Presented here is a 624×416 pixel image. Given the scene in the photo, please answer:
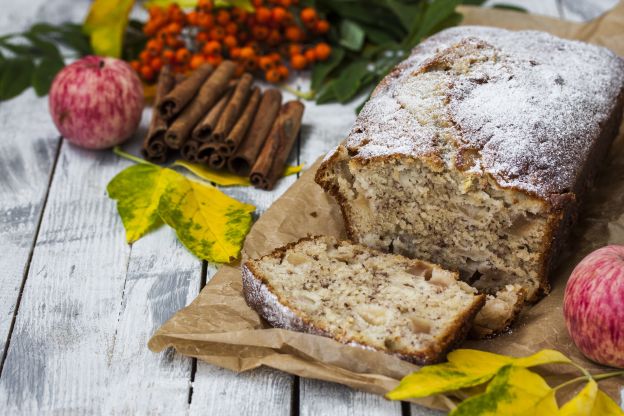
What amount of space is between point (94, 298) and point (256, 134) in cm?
106

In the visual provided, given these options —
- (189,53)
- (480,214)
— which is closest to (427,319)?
(480,214)

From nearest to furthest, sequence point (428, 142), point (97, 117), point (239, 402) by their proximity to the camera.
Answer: point (239, 402) → point (428, 142) → point (97, 117)

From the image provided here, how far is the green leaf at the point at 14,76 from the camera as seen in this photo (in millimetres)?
3820

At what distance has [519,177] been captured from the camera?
247cm

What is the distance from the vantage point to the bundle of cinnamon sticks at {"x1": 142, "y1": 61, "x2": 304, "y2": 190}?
3.29 meters

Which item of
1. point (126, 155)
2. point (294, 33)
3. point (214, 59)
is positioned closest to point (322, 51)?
point (294, 33)

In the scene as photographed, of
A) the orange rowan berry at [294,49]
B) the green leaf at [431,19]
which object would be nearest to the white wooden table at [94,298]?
the orange rowan berry at [294,49]

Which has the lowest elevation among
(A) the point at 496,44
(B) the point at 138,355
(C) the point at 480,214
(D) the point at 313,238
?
(B) the point at 138,355

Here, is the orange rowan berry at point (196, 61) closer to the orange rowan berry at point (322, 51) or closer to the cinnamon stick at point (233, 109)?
the cinnamon stick at point (233, 109)

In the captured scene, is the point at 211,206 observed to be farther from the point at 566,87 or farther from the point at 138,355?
the point at 566,87

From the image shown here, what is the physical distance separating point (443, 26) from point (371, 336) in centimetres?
200

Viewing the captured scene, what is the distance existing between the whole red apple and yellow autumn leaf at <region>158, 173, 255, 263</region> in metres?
0.43

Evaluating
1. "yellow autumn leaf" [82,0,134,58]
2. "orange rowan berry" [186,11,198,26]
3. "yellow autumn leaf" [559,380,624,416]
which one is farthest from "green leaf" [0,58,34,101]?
"yellow autumn leaf" [559,380,624,416]

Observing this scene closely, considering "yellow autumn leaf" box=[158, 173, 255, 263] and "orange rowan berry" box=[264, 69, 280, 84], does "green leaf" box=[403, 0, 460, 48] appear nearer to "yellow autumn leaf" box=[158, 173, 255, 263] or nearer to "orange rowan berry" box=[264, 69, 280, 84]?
"orange rowan berry" box=[264, 69, 280, 84]
